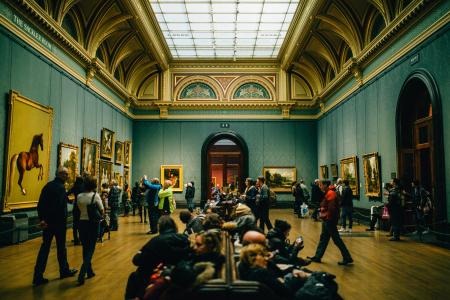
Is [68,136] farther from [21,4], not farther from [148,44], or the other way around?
[148,44]

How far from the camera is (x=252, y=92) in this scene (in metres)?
22.1

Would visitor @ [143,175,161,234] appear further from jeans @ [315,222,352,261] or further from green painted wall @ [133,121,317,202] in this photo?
green painted wall @ [133,121,317,202]

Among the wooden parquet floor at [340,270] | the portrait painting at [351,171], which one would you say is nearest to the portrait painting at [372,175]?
the portrait painting at [351,171]

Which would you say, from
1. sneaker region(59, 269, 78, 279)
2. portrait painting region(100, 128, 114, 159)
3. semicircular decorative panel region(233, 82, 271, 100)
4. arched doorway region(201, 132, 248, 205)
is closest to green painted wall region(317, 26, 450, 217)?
semicircular decorative panel region(233, 82, 271, 100)

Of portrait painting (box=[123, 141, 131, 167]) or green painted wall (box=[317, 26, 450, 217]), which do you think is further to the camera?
portrait painting (box=[123, 141, 131, 167])

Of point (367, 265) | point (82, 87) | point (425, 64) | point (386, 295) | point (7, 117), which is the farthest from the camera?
point (82, 87)

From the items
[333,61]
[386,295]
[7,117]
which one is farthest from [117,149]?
[386,295]

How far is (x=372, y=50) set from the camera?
12875 mm

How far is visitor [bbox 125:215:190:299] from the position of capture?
405 centimetres

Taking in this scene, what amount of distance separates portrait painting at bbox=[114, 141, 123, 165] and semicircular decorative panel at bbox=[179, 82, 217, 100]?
5076 mm

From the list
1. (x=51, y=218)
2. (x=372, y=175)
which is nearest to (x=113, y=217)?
(x=51, y=218)

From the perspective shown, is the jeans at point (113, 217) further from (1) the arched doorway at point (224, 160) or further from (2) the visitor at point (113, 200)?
(1) the arched doorway at point (224, 160)

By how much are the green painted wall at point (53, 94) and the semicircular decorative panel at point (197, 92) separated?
5677 mm

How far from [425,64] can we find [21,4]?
10.5m
